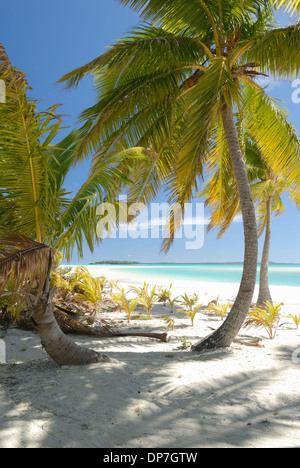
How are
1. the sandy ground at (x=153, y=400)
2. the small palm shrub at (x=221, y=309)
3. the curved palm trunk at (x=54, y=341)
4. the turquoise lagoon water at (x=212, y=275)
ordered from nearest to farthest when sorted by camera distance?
the sandy ground at (x=153, y=400), the curved palm trunk at (x=54, y=341), the small palm shrub at (x=221, y=309), the turquoise lagoon water at (x=212, y=275)

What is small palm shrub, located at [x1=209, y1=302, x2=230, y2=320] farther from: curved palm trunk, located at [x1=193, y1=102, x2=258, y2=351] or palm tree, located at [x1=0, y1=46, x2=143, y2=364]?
palm tree, located at [x1=0, y1=46, x2=143, y2=364]

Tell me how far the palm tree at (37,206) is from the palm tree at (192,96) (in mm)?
1487

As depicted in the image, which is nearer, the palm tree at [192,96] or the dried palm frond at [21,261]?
the dried palm frond at [21,261]

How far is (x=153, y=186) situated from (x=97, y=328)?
2.84 m

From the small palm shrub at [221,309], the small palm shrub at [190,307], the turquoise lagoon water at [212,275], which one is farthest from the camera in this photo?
the turquoise lagoon water at [212,275]

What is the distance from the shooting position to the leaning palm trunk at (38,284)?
2879 mm

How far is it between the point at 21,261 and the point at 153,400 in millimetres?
1836

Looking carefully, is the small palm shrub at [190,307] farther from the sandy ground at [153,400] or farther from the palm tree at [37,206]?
the palm tree at [37,206]

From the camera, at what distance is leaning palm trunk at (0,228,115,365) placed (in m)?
2.88

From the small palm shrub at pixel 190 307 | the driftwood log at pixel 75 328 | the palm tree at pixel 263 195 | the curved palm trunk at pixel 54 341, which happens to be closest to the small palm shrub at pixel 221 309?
the small palm shrub at pixel 190 307

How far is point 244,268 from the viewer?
210 inches

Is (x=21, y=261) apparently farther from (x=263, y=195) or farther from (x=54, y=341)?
(x=263, y=195)

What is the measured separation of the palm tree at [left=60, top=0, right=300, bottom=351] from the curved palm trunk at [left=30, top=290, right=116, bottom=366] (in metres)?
2.02

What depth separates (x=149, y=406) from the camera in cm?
311
